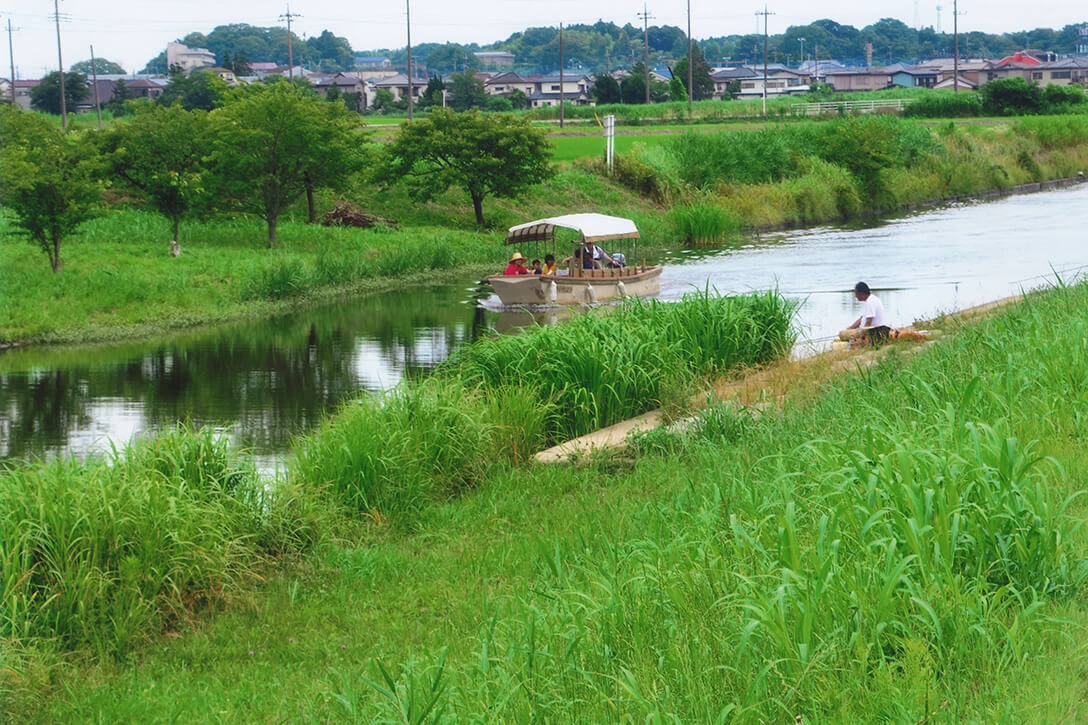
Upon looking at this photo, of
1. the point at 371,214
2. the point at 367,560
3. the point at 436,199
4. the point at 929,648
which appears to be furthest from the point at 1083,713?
the point at 436,199

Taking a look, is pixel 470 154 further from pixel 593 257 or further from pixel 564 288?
pixel 564 288

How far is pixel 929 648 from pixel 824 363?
8.97 meters

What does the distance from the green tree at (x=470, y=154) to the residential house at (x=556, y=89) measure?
69.8m

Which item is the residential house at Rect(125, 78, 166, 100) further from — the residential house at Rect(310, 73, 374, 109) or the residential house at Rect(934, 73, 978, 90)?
the residential house at Rect(934, 73, 978, 90)

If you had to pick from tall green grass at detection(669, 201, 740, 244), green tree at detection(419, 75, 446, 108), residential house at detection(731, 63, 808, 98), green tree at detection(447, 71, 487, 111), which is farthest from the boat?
residential house at detection(731, 63, 808, 98)

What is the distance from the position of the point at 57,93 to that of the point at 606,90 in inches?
1651

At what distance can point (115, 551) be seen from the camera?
8.23 metres

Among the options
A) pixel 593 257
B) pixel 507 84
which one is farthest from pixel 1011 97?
pixel 593 257

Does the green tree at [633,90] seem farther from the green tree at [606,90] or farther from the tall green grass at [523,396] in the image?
the tall green grass at [523,396]

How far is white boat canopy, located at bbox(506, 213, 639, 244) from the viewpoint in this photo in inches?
1133

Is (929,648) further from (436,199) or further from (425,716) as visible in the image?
(436,199)

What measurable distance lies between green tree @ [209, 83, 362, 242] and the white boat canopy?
25.5 ft

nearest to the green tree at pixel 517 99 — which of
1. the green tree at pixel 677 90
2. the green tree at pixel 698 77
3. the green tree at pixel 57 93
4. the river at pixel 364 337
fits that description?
the green tree at pixel 698 77

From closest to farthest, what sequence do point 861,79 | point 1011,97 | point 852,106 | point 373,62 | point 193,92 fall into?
point 193,92 < point 852,106 < point 1011,97 < point 861,79 < point 373,62
